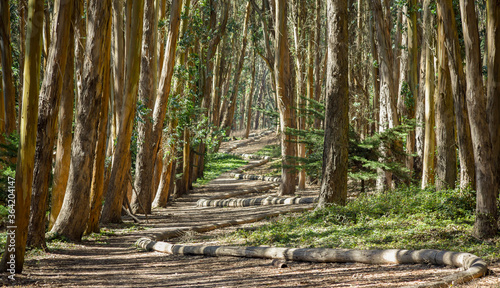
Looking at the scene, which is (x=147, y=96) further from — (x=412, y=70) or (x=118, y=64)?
(x=412, y=70)

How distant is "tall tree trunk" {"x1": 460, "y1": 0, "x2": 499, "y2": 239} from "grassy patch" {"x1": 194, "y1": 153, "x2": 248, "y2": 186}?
17629mm

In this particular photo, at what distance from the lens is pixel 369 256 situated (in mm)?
5645

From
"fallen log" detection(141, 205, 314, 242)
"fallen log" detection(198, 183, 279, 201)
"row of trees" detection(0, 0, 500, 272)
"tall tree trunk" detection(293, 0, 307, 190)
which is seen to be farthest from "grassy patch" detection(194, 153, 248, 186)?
"fallen log" detection(141, 205, 314, 242)

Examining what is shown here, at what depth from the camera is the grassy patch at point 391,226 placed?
6.36 meters

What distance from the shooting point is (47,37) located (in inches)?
550

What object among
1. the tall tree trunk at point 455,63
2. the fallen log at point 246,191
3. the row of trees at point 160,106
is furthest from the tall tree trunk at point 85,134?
the fallen log at point 246,191

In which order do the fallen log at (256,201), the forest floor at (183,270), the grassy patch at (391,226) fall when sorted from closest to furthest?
the forest floor at (183,270)
the grassy patch at (391,226)
the fallen log at (256,201)

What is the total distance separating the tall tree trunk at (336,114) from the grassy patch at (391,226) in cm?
47

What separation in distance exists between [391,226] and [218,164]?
2330cm

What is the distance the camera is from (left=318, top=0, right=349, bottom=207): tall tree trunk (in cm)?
887

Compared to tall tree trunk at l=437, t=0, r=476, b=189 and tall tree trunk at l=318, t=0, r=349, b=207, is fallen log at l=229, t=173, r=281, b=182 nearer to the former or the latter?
tall tree trunk at l=318, t=0, r=349, b=207

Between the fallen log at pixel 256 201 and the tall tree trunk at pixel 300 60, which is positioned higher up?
the tall tree trunk at pixel 300 60

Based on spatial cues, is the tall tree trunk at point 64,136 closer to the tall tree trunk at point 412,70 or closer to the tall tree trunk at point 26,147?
the tall tree trunk at point 26,147

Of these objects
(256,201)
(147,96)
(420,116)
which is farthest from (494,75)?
(256,201)
